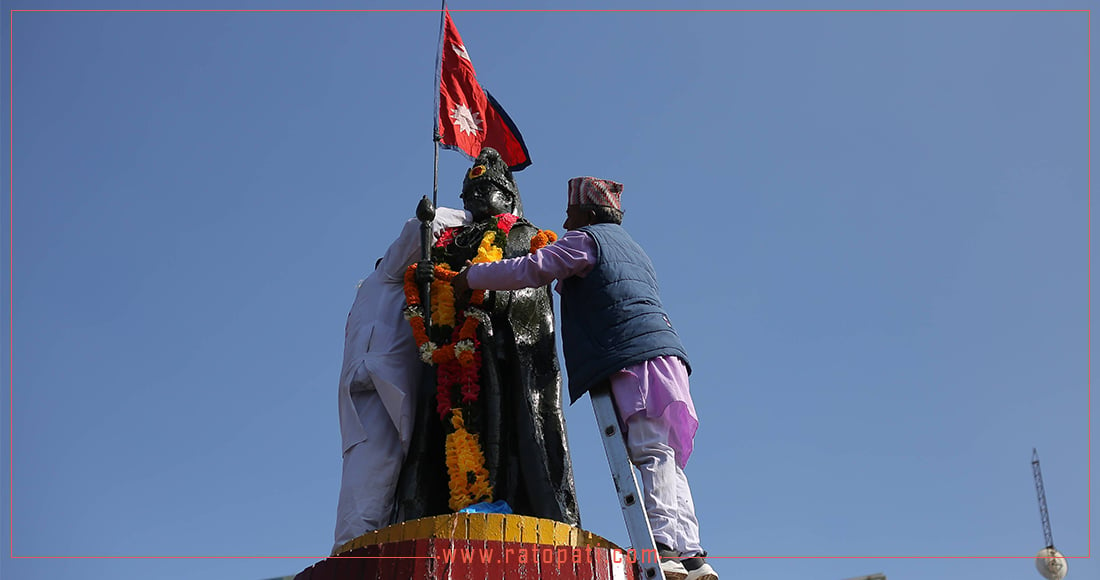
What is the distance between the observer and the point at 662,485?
5.39 meters

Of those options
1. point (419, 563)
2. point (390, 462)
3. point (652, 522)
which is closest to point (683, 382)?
point (652, 522)

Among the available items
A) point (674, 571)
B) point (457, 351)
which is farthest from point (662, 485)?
point (457, 351)

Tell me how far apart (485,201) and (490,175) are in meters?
0.24

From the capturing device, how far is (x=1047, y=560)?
23547 millimetres

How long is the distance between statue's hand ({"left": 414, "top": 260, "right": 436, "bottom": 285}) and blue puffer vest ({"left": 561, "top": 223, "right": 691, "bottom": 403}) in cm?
120

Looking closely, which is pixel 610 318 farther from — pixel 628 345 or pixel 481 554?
pixel 481 554

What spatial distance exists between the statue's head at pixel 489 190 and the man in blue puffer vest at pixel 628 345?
147 cm

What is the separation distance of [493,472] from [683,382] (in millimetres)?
1395

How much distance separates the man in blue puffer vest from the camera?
5344 mm

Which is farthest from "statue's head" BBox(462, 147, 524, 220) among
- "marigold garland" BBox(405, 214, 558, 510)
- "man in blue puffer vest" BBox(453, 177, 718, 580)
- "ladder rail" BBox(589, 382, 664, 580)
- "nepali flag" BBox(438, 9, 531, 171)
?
"ladder rail" BBox(589, 382, 664, 580)

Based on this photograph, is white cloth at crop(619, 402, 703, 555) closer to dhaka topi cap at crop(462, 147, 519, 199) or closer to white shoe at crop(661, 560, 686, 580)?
white shoe at crop(661, 560, 686, 580)

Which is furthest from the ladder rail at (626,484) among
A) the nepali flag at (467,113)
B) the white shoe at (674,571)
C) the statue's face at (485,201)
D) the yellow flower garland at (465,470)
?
the nepali flag at (467,113)

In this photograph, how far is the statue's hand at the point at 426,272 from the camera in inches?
280

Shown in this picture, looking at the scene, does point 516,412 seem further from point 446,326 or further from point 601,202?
point 601,202
